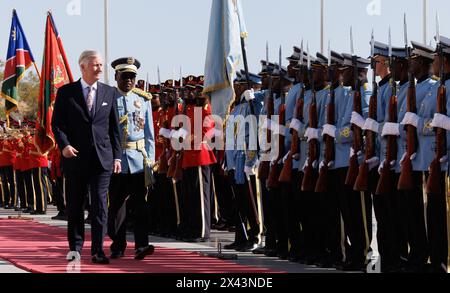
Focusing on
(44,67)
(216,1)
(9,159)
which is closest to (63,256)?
(216,1)

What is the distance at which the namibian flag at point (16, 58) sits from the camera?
2205 centimetres

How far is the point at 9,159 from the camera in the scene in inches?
1018

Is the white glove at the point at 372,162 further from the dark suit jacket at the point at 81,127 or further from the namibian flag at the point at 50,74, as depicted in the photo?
the namibian flag at the point at 50,74

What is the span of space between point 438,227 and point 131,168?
135 inches

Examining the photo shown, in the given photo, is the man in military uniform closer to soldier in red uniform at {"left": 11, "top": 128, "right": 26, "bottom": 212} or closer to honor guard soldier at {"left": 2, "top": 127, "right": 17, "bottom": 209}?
soldier in red uniform at {"left": 11, "top": 128, "right": 26, "bottom": 212}

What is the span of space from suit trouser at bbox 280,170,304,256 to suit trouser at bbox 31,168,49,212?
37.7 feet

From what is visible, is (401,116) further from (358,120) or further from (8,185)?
(8,185)

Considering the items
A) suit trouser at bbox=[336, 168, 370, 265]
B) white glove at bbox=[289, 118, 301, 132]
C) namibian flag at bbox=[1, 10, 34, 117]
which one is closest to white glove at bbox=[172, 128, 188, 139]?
white glove at bbox=[289, 118, 301, 132]

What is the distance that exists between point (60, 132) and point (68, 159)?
0.26 meters

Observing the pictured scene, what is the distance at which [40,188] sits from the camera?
22828 millimetres

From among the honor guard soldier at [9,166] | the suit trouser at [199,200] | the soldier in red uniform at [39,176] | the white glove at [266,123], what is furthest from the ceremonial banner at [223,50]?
the honor guard soldier at [9,166]

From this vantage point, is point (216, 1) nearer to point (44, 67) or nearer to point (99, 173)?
point (99, 173)

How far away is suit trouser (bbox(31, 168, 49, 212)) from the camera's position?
22.6m

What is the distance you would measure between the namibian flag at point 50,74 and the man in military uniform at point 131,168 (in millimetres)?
4952
